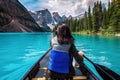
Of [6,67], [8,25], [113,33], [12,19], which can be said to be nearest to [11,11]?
[12,19]

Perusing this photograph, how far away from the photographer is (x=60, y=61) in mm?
5570

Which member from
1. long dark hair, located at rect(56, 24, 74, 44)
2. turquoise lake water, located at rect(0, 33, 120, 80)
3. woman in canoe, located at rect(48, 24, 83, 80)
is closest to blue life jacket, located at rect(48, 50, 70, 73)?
woman in canoe, located at rect(48, 24, 83, 80)

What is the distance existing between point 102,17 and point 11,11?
391ft

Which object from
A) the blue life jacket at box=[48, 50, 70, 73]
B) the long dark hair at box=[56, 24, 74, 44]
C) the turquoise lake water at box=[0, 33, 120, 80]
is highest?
the long dark hair at box=[56, 24, 74, 44]

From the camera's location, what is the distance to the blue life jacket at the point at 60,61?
18.2 feet

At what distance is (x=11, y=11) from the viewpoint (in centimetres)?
19475

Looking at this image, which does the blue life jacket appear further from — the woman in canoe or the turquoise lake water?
the turquoise lake water

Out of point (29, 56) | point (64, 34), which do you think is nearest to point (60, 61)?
point (64, 34)

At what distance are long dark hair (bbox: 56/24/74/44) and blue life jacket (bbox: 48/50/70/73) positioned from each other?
31 cm

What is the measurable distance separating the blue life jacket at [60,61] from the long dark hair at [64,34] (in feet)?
Result: 1.01

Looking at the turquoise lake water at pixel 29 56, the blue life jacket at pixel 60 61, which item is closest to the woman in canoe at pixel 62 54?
the blue life jacket at pixel 60 61

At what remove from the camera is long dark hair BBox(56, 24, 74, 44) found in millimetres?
5371

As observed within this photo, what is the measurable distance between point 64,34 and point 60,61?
2.36ft

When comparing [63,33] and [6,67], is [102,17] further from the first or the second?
[63,33]
